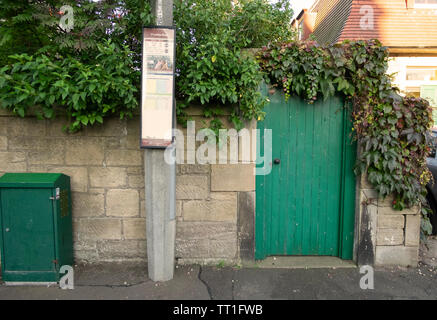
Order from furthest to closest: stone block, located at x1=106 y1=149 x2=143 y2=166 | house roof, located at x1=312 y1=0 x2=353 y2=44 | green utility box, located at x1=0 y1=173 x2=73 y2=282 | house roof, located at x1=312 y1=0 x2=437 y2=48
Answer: house roof, located at x1=312 y1=0 x2=353 y2=44 < house roof, located at x1=312 y1=0 x2=437 y2=48 < stone block, located at x1=106 y1=149 x2=143 y2=166 < green utility box, located at x1=0 y1=173 x2=73 y2=282

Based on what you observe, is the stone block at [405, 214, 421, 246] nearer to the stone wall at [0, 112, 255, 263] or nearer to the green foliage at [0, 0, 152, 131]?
the stone wall at [0, 112, 255, 263]

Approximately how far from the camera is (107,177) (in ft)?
11.7

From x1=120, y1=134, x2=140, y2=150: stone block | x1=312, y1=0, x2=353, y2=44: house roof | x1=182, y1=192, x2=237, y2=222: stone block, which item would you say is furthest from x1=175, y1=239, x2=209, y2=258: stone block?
x1=312, y1=0, x2=353, y2=44: house roof

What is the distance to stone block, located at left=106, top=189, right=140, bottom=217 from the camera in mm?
3582

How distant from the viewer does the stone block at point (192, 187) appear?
357 cm

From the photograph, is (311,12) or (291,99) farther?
(311,12)

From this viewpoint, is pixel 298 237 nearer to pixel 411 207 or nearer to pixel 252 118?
pixel 411 207

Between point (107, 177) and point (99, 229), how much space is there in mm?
624

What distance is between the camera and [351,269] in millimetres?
3586

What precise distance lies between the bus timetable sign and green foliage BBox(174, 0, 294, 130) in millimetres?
214

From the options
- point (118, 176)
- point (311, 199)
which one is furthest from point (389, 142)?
point (118, 176)
